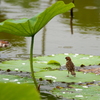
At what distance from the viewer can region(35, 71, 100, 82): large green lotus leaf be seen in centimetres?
241

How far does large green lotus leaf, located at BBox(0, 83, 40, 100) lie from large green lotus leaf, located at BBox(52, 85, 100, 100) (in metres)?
1.63

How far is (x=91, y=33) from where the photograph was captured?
499cm

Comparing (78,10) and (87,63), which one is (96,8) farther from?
(87,63)

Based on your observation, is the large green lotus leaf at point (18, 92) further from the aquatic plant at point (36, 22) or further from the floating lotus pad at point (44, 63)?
the floating lotus pad at point (44, 63)

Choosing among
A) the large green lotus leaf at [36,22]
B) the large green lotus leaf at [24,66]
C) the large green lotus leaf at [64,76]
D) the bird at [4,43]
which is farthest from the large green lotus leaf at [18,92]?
the bird at [4,43]

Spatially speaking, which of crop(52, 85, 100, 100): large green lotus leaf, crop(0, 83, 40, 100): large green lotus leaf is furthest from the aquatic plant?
crop(0, 83, 40, 100): large green lotus leaf

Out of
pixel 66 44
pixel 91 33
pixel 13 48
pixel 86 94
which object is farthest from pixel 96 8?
pixel 86 94

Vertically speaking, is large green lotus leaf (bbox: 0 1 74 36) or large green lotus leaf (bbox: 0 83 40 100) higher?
large green lotus leaf (bbox: 0 1 74 36)

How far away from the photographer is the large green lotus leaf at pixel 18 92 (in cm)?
38

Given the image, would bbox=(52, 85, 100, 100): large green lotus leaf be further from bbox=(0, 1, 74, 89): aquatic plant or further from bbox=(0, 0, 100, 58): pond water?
bbox=(0, 0, 100, 58): pond water

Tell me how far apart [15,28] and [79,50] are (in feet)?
6.84

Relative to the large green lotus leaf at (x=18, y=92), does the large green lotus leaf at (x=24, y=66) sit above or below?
below

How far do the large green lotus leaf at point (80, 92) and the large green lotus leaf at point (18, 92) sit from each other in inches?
64.1

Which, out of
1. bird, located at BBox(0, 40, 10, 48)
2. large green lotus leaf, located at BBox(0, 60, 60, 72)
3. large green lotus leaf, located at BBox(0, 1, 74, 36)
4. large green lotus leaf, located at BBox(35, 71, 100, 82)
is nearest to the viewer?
large green lotus leaf, located at BBox(0, 1, 74, 36)
